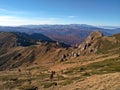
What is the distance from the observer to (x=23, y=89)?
111m

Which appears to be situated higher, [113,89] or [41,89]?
[113,89]

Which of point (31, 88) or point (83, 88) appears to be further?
point (31, 88)

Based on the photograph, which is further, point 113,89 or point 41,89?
point 41,89

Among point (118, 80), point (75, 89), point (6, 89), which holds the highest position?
point (118, 80)

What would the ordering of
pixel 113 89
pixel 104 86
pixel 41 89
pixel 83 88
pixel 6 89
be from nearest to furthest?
pixel 113 89 → pixel 104 86 → pixel 83 88 → pixel 41 89 → pixel 6 89

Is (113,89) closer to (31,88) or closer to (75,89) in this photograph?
(75,89)

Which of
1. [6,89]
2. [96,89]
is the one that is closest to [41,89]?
[6,89]

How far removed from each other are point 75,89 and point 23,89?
41963 mm

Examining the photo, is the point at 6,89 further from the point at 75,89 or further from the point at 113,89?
the point at 113,89

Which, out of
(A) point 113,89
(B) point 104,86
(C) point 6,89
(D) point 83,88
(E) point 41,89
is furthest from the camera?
(C) point 6,89

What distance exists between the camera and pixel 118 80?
67.2 meters

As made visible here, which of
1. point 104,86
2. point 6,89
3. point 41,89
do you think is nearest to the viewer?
point 104,86

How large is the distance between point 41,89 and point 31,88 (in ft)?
27.2

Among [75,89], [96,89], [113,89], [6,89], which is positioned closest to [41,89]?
[6,89]
